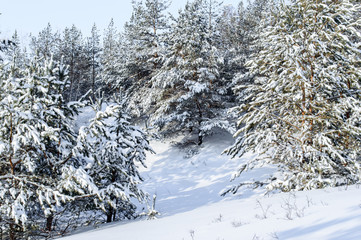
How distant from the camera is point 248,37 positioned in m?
25.8

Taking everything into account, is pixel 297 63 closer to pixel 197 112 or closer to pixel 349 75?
pixel 349 75

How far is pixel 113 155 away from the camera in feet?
26.7

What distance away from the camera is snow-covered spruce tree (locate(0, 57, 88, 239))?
6473mm

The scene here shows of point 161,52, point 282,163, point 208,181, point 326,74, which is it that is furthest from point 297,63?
point 161,52

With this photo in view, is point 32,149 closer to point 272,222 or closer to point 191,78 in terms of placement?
point 272,222

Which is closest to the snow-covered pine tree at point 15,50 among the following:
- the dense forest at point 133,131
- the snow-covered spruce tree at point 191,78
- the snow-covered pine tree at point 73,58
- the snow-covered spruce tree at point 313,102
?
the dense forest at point 133,131

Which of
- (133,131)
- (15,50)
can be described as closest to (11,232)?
(133,131)

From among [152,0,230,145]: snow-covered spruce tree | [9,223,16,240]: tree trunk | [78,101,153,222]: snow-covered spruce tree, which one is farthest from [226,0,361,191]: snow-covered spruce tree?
[152,0,230,145]: snow-covered spruce tree

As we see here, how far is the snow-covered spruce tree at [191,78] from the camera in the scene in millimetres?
17422

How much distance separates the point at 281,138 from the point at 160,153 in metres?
12.9

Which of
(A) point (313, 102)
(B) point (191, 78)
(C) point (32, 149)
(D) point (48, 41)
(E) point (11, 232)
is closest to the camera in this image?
(E) point (11, 232)

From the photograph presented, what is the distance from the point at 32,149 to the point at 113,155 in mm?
2271

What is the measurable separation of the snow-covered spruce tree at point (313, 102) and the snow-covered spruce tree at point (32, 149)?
17.6 feet

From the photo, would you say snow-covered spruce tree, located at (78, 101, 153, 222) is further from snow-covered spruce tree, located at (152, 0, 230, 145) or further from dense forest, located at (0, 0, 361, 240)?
snow-covered spruce tree, located at (152, 0, 230, 145)
